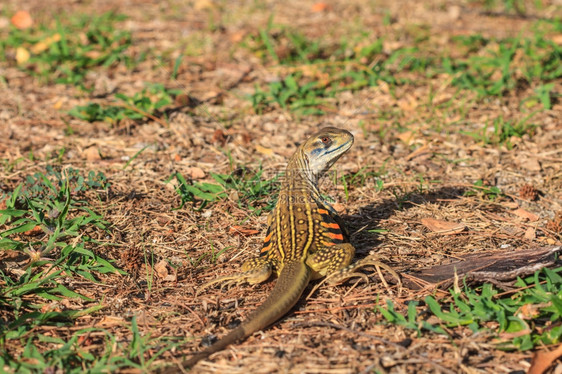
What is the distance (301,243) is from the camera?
4371mm

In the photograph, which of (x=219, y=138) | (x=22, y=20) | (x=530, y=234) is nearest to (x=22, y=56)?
(x=22, y=20)

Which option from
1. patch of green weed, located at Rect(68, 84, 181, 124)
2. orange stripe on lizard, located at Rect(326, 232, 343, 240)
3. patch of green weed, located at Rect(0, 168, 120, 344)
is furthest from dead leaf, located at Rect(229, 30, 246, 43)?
orange stripe on lizard, located at Rect(326, 232, 343, 240)

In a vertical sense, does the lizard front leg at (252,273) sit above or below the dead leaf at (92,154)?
below

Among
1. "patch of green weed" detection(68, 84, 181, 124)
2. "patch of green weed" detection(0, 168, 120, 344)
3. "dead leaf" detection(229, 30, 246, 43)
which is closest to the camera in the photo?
"patch of green weed" detection(0, 168, 120, 344)

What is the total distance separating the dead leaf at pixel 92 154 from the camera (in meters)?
6.36

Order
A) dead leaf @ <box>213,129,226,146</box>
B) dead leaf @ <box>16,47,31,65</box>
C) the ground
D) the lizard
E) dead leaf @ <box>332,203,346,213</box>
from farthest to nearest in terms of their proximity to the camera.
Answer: dead leaf @ <box>16,47,31,65</box> → dead leaf @ <box>213,129,226,146</box> → dead leaf @ <box>332,203,346,213</box> → the lizard → the ground

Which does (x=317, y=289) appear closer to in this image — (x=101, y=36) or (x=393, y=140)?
(x=393, y=140)

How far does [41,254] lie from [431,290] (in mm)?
3025

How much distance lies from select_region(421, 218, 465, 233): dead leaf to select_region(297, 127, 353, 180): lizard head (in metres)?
1.07

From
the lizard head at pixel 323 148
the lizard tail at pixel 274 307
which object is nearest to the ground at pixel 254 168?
the lizard tail at pixel 274 307

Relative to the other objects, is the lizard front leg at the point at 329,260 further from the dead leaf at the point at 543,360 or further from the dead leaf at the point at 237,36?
the dead leaf at the point at 237,36

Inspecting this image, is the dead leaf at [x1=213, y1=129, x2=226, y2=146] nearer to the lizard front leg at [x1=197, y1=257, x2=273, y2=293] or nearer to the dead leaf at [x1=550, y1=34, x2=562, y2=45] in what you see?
the lizard front leg at [x1=197, y1=257, x2=273, y2=293]

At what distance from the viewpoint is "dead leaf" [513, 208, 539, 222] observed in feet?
17.4

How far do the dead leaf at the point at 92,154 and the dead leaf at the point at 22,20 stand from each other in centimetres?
395
